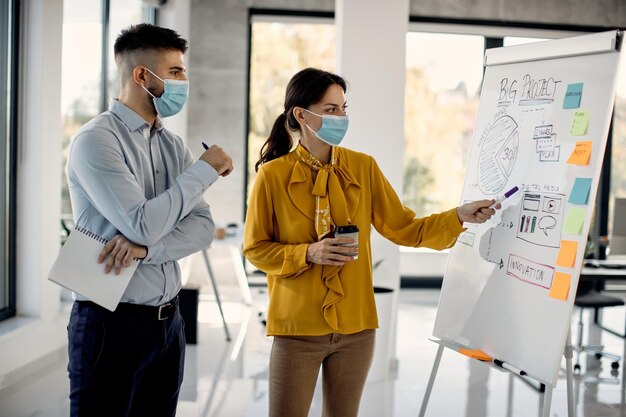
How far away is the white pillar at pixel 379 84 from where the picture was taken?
4.52 meters

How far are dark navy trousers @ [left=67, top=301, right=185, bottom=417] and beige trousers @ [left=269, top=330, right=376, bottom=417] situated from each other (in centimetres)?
43

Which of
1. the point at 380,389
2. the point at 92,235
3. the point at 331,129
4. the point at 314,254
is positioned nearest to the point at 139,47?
the point at 92,235

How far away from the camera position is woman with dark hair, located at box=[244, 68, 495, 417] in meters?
Result: 2.15

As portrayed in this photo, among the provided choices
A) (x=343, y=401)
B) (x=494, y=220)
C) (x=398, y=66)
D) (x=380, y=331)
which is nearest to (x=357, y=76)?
(x=398, y=66)

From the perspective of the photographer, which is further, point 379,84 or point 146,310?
point 379,84

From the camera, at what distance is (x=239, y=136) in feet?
25.2

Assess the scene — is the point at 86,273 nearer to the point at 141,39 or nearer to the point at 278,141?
the point at 141,39

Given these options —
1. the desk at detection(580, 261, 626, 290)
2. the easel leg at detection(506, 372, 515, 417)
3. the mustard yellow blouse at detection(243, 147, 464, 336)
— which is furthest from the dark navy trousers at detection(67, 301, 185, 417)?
the desk at detection(580, 261, 626, 290)

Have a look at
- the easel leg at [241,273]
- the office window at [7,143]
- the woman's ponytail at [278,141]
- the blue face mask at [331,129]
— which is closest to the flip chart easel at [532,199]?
the blue face mask at [331,129]

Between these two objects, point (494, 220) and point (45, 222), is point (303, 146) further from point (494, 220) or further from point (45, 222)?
point (45, 222)

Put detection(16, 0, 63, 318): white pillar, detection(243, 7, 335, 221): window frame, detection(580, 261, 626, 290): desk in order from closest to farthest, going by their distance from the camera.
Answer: detection(16, 0, 63, 318): white pillar → detection(580, 261, 626, 290): desk → detection(243, 7, 335, 221): window frame

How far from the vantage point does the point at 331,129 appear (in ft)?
7.35

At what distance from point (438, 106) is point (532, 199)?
563 cm

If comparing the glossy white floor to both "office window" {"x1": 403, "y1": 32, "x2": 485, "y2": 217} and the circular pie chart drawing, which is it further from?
"office window" {"x1": 403, "y1": 32, "x2": 485, "y2": 217}
